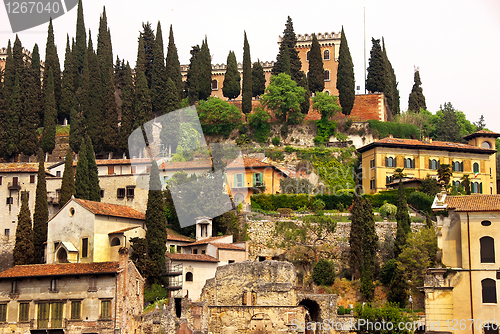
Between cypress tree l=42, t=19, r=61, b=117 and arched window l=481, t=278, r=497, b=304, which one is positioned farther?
cypress tree l=42, t=19, r=61, b=117

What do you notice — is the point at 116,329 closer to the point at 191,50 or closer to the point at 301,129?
the point at 301,129

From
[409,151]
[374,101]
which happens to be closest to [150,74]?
[374,101]

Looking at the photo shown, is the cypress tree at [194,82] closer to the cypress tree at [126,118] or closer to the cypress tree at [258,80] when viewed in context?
the cypress tree at [258,80]

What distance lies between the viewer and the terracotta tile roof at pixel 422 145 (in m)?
60.5

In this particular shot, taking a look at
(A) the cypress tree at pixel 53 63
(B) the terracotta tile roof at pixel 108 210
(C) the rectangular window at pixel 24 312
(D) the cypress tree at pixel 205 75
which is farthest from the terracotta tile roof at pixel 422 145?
(C) the rectangular window at pixel 24 312

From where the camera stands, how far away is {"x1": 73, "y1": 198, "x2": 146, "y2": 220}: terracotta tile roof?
44.5 m

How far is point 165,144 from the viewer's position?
6075 cm

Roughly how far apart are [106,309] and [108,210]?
9291 mm

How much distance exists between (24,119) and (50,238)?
18.9 metres

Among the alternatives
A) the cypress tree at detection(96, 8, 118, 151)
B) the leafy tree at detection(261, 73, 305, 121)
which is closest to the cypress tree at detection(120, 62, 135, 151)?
the cypress tree at detection(96, 8, 118, 151)

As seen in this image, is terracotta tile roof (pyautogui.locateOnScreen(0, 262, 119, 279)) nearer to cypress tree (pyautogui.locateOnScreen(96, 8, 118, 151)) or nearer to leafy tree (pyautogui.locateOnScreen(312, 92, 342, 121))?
cypress tree (pyautogui.locateOnScreen(96, 8, 118, 151))

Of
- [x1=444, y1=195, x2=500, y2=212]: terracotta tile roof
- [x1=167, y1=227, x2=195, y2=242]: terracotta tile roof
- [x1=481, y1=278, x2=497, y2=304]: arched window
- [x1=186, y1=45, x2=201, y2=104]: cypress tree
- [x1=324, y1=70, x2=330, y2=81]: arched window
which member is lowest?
[x1=481, y1=278, x2=497, y2=304]: arched window

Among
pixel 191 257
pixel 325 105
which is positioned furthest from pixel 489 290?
pixel 325 105

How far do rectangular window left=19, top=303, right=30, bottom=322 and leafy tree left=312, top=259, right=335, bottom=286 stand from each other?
1892cm
